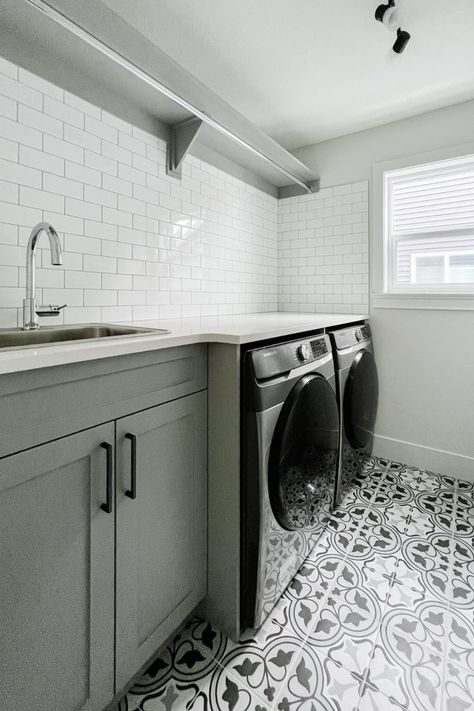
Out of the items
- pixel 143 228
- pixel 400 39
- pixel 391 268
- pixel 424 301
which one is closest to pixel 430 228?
pixel 391 268

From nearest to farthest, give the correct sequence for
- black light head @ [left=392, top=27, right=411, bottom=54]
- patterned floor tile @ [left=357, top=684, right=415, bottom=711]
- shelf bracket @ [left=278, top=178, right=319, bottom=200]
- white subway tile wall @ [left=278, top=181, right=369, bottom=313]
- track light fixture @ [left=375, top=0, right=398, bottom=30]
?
patterned floor tile @ [left=357, top=684, right=415, bottom=711], track light fixture @ [left=375, top=0, right=398, bottom=30], black light head @ [left=392, top=27, right=411, bottom=54], white subway tile wall @ [left=278, top=181, right=369, bottom=313], shelf bracket @ [left=278, top=178, right=319, bottom=200]

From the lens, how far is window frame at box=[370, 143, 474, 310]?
2.28 metres

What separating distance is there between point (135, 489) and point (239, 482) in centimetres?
36

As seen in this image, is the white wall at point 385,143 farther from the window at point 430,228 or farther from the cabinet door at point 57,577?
the cabinet door at point 57,577

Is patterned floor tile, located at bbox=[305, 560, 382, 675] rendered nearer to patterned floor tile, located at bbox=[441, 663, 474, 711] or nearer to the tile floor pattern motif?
the tile floor pattern motif

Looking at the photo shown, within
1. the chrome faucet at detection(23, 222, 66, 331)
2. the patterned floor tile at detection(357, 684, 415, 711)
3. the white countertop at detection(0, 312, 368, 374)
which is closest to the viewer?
the white countertop at detection(0, 312, 368, 374)

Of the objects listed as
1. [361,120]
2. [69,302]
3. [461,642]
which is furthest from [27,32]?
[461,642]

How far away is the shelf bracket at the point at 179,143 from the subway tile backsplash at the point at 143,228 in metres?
0.05

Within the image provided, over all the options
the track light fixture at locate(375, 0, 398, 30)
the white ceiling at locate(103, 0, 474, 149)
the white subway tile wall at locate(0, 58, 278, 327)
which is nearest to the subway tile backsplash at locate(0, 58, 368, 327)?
the white subway tile wall at locate(0, 58, 278, 327)

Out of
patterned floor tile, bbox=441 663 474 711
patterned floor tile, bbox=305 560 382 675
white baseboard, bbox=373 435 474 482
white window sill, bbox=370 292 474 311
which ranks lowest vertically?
patterned floor tile, bbox=441 663 474 711

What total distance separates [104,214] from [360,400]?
65.6 inches

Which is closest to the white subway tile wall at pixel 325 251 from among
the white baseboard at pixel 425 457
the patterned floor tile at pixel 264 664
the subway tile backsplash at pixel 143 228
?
the subway tile backsplash at pixel 143 228

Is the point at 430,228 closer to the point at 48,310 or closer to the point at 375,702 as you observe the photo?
the point at 48,310

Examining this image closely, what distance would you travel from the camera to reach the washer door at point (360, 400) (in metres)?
1.95
